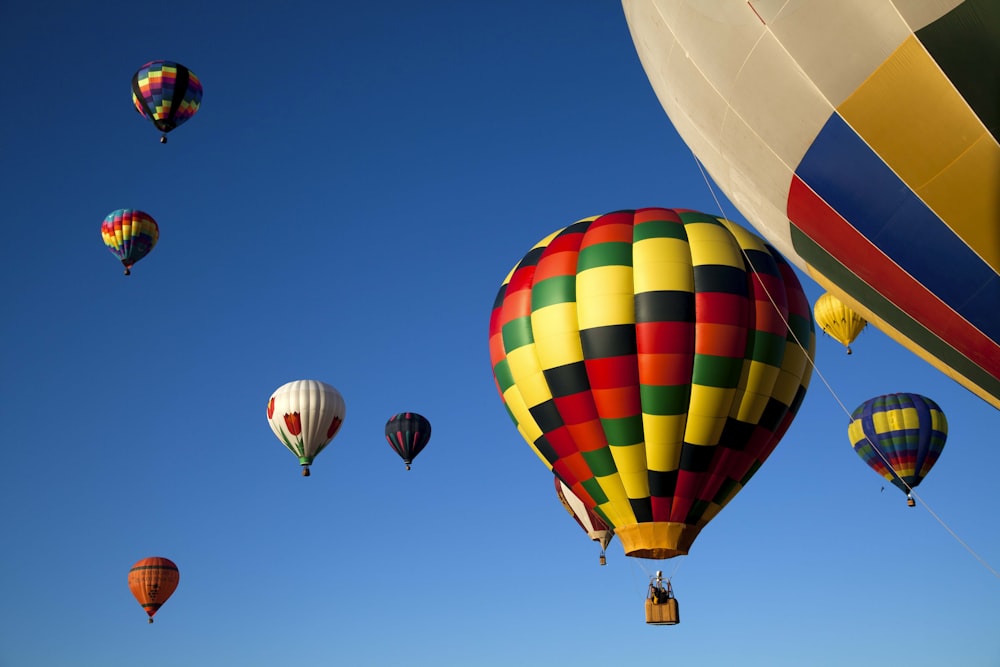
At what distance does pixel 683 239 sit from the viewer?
16328 mm

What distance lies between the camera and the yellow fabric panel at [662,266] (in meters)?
15.8

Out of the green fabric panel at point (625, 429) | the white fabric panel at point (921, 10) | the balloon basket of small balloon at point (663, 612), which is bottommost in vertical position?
the balloon basket of small balloon at point (663, 612)

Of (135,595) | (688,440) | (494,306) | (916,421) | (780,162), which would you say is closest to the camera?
(780,162)

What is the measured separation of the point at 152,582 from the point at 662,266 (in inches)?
927

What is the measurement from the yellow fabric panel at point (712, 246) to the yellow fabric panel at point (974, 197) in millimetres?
7712

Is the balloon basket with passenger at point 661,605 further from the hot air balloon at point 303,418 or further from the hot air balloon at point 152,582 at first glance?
the hot air balloon at point 152,582

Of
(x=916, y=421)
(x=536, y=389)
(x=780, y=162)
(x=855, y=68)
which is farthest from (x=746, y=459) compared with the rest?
(x=916, y=421)

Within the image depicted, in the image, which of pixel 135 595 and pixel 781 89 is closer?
pixel 781 89

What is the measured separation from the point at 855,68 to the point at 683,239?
813 cm

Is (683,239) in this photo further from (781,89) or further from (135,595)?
(135,595)

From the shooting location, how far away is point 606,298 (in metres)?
15.9

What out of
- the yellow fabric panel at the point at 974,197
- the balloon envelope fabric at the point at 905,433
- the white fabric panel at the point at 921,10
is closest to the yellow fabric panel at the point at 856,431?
the balloon envelope fabric at the point at 905,433

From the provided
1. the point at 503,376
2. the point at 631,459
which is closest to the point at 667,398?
the point at 631,459

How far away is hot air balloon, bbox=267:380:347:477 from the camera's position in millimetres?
27875
